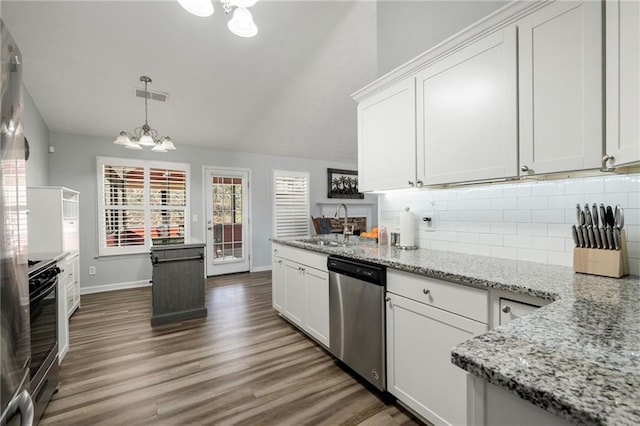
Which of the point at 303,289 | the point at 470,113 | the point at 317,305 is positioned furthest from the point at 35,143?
the point at 470,113

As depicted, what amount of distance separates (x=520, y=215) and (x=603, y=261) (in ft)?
1.60

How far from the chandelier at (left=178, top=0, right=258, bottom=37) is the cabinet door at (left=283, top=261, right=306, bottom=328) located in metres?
1.97

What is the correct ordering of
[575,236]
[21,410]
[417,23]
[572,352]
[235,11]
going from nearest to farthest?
[572,352] → [21,410] → [575,236] → [235,11] → [417,23]

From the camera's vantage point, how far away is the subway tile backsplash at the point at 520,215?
4.57 feet

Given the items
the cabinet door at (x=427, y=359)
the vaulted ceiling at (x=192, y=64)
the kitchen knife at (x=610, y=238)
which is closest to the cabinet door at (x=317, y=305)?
the cabinet door at (x=427, y=359)

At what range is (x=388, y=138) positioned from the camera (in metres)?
2.33

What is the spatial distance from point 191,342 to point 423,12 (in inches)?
148

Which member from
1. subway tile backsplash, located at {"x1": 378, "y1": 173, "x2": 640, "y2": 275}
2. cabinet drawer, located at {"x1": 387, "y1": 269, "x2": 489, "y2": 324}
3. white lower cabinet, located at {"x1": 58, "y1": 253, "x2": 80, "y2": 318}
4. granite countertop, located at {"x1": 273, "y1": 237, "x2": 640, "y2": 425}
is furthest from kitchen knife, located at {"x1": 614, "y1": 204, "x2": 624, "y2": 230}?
white lower cabinet, located at {"x1": 58, "y1": 253, "x2": 80, "y2": 318}

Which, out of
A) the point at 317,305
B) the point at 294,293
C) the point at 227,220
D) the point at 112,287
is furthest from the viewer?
the point at 227,220

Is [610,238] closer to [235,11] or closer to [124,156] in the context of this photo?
[235,11]

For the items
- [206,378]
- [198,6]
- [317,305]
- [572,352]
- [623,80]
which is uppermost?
[198,6]

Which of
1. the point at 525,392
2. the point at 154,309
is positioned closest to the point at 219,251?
the point at 154,309

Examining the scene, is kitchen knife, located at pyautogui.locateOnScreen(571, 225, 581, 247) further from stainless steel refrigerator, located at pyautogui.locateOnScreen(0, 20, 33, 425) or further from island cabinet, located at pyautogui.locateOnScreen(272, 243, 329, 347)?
stainless steel refrigerator, located at pyautogui.locateOnScreen(0, 20, 33, 425)

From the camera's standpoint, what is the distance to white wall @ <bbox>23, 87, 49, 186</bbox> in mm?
3158
